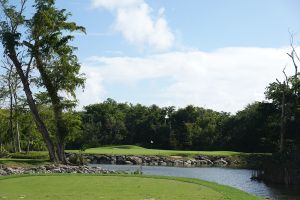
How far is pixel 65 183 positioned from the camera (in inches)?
712

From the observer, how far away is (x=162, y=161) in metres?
54.4

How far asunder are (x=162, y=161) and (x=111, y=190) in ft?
128

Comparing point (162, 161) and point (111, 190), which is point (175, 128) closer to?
point (162, 161)

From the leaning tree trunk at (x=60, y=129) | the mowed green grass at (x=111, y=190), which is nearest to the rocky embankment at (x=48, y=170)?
the leaning tree trunk at (x=60, y=129)

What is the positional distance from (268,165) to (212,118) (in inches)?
2283

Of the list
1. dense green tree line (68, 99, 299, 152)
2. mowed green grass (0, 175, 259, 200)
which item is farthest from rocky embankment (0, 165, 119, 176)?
dense green tree line (68, 99, 299, 152)

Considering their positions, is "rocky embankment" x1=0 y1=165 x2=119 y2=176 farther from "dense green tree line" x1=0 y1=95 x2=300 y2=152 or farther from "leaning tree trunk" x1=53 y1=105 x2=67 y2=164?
"dense green tree line" x1=0 y1=95 x2=300 y2=152

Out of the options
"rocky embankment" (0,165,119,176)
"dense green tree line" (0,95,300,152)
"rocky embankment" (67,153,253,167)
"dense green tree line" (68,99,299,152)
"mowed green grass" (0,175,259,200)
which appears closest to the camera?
"mowed green grass" (0,175,259,200)

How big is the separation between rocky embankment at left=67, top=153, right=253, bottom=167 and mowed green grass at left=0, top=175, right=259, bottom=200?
1345 inches

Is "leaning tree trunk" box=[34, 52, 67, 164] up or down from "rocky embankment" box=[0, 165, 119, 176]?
up

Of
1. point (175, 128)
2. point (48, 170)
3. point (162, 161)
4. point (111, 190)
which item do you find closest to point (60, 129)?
point (48, 170)

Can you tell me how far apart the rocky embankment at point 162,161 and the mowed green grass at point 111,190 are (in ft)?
112

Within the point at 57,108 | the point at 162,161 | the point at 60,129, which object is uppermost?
the point at 57,108

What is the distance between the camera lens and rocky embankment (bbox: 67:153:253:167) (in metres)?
53.6
